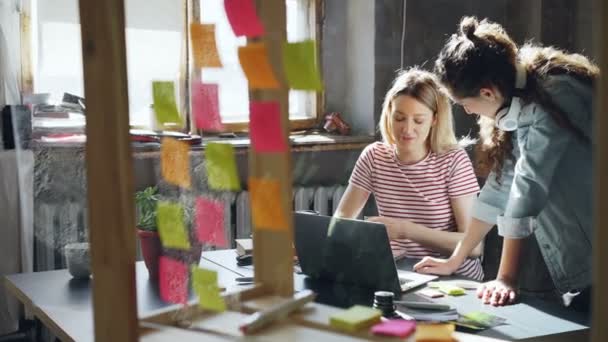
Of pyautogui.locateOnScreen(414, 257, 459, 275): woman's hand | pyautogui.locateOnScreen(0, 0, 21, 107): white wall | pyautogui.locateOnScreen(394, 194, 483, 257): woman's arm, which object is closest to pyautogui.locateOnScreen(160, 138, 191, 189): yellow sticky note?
pyautogui.locateOnScreen(414, 257, 459, 275): woman's hand

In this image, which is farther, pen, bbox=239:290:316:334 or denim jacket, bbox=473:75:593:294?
denim jacket, bbox=473:75:593:294

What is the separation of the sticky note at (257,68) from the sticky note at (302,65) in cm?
3

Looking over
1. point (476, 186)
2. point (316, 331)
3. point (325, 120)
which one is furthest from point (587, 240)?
point (325, 120)

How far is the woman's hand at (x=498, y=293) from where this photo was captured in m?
1.62

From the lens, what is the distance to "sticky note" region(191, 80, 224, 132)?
985mm

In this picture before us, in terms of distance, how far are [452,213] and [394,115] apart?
361mm

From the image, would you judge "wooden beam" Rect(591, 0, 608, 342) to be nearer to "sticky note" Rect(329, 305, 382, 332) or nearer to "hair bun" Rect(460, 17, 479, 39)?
"sticky note" Rect(329, 305, 382, 332)

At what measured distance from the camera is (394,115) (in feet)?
8.29

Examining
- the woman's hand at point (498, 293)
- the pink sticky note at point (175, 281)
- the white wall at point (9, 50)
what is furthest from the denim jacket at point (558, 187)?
the white wall at point (9, 50)

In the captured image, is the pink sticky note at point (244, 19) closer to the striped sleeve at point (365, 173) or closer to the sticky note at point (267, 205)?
the sticky note at point (267, 205)

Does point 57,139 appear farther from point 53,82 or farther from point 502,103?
point 502,103

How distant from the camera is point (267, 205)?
938 mm

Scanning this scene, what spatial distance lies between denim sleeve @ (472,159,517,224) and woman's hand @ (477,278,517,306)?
360 millimetres

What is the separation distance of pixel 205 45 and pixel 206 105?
0.08 m
